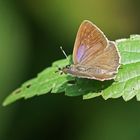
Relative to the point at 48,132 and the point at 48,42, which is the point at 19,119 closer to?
the point at 48,132

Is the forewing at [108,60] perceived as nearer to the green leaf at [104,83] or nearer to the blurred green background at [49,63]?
the green leaf at [104,83]

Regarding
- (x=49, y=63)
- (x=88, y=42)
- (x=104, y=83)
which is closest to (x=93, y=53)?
(x=88, y=42)

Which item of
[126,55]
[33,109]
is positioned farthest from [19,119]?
[126,55]

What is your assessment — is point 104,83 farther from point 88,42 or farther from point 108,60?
point 88,42

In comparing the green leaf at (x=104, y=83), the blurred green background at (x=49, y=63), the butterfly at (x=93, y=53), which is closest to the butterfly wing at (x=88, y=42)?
the butterfly at (x=93, y=53)

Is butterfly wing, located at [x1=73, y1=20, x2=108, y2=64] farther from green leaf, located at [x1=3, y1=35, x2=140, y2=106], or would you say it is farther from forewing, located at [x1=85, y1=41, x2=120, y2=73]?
green leaf, located at [x1=3, y1=35, x2=140, y2=106]
